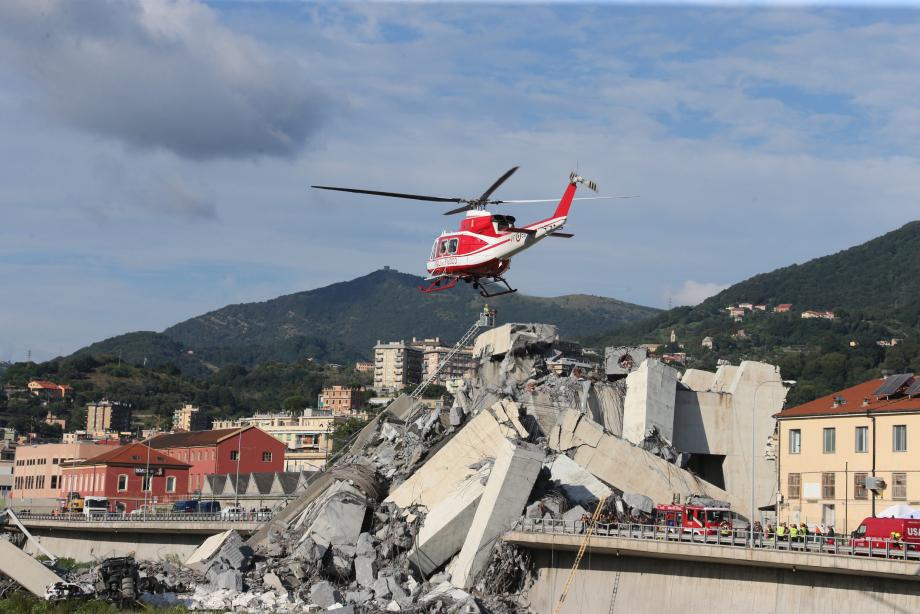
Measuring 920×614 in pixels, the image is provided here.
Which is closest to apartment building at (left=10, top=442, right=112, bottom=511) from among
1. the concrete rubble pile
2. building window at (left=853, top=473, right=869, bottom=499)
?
the concrete rubble pile

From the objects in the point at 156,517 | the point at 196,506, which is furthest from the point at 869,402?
the point at 196,506

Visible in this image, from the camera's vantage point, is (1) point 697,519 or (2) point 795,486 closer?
(1) point 697,519

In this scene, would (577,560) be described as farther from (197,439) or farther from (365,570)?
(197,439)

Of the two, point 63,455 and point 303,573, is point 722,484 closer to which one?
point 303,573

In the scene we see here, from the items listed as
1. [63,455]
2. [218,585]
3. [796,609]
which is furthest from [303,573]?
[63,455]

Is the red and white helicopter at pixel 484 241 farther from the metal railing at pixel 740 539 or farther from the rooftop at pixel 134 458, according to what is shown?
the rooftop at pixel 134 458

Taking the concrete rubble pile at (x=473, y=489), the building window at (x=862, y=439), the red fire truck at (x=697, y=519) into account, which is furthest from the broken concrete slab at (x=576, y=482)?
the building window at (x=862, y=439)
